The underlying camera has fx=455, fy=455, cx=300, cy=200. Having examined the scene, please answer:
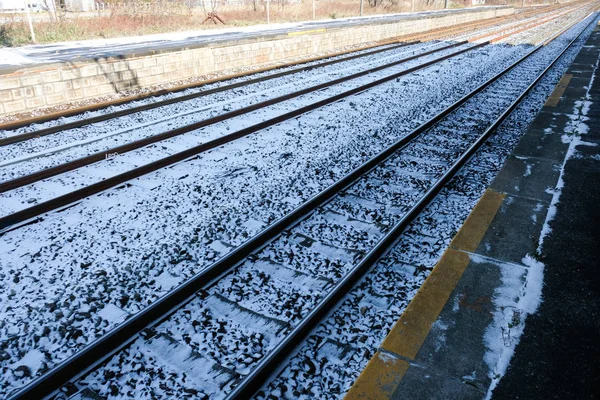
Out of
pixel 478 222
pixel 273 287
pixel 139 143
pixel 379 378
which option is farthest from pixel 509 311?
pixel 139 143

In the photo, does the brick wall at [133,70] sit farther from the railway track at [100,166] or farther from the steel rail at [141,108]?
the railway track at [100,166]

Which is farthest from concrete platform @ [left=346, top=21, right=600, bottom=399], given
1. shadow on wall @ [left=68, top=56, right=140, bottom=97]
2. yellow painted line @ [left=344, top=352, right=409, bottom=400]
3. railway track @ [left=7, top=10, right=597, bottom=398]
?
shadow on wall @ [left=68, top=56, right=140, bottom=97]

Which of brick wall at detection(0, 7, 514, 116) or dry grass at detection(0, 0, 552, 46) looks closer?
brick wall at detection(0, 7, 514, 116)

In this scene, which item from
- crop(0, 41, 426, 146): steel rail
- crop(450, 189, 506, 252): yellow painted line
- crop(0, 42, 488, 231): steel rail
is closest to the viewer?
crop(450, 189, 506, 252): yellow painted line

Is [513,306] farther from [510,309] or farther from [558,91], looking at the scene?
[558,91]

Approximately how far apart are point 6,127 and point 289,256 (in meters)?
7.13

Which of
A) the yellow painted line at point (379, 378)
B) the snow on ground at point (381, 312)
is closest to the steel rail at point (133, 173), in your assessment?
the snow on ground at point (381, 312)

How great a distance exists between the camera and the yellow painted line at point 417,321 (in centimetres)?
298

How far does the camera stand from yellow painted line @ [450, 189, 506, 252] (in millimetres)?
4562

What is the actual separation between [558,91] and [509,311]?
1046 cm

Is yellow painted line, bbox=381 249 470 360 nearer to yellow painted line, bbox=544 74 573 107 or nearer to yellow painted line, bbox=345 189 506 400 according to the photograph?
yellow painted line, bbox=345 189 506 400

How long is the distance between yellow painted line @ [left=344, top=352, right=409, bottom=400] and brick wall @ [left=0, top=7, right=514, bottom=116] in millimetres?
9827

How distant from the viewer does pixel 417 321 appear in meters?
3.50

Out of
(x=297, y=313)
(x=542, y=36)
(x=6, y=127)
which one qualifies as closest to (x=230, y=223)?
(x=297, y=313)
